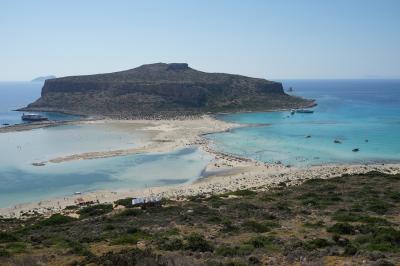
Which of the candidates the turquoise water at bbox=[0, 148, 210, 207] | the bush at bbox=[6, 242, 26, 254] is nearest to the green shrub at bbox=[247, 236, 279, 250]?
the bush at bbox=[6, 242, 26, 254]

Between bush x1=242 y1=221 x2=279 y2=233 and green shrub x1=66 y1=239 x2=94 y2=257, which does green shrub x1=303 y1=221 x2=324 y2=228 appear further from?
green shrub x1=66 y1=239 x2=94 y2=257

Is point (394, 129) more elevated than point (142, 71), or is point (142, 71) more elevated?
point (142, 71)

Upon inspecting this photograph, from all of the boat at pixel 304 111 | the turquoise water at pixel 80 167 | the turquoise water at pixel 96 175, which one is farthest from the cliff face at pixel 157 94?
the turquoise water at pixel 96 175

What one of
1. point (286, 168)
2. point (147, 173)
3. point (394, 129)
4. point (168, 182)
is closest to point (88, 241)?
point (168, 182)

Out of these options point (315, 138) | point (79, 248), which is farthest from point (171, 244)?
point (315, 138)

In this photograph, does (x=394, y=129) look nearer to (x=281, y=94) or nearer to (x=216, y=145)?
(x=216, y=145)

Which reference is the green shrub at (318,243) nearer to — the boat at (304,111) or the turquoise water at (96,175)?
the turquoise water at (96,175)
